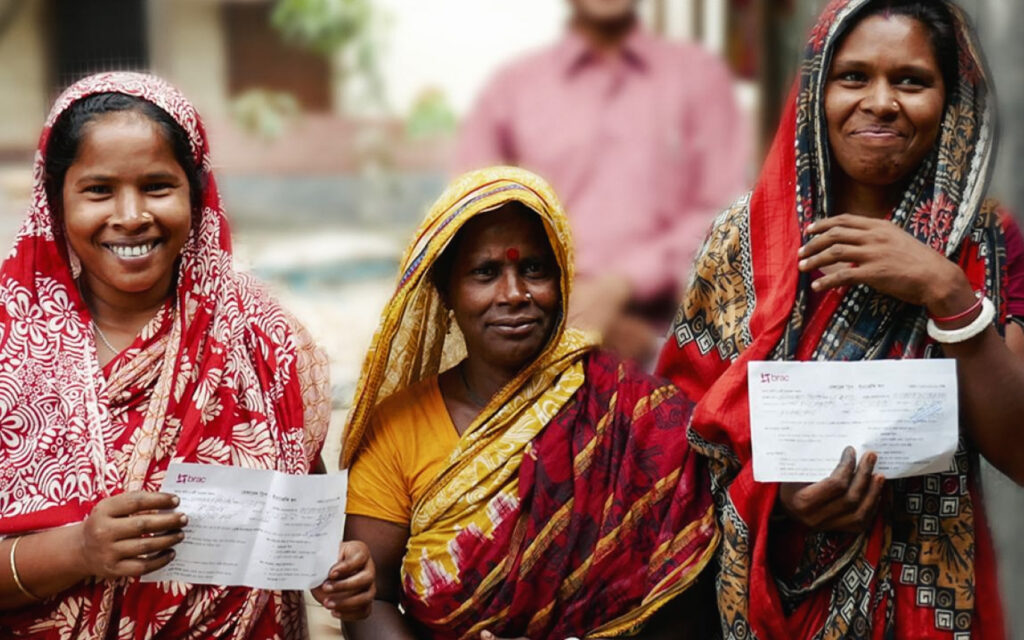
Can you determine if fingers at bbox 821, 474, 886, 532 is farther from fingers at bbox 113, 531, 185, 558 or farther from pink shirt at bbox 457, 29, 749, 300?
fingers at bbox 113, 531, 185, 558

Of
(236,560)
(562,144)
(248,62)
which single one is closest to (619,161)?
(562,144)

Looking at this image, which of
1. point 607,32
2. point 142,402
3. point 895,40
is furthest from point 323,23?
point 895,40

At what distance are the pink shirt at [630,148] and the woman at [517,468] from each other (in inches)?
30.3

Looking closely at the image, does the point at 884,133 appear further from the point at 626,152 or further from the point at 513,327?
the point at 626,152

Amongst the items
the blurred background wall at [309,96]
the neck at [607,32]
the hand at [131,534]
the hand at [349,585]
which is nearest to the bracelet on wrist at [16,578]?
the hand at [131,534]

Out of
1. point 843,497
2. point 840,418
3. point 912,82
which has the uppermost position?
point 912,82

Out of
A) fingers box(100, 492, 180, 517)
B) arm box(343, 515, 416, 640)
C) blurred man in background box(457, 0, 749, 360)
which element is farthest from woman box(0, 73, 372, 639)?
blurred man in background box(457, 0, 749, 360)

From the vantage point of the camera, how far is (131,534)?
2613mm

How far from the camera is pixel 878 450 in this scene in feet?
9.05

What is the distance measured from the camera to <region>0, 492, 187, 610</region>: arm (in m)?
2.61

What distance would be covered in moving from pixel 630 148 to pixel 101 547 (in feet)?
6.50

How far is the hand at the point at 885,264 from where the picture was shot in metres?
2.70

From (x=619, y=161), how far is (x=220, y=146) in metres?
2.73

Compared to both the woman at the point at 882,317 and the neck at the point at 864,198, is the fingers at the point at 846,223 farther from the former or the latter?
the neck at the point at 864,198
